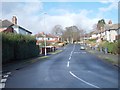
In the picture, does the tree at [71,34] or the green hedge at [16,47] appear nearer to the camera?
the green hedge at [16,47]

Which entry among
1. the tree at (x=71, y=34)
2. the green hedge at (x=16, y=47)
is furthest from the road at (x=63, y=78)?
the tree at (x=71, y=34)

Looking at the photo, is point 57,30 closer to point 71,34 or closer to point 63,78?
point 71,34

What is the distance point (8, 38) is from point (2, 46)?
11.5ft

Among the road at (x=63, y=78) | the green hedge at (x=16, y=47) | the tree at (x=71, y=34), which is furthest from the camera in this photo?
the tree at (x=71, y=34)

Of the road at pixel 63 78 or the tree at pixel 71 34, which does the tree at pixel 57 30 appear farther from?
the road at pixel 63 78

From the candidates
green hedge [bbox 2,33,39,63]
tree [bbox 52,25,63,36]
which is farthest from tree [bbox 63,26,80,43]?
green hedge [bbox 2,33,39,63]

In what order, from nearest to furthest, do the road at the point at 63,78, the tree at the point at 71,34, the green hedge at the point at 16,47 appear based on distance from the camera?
the road at the point at 63,78
the green hedge at the point at 16,47
the tree at the point at 71,34

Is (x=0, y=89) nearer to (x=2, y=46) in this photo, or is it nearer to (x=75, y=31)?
(x=2, y=46)

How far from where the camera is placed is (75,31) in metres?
173

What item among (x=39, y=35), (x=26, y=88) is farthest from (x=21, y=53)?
(x=39, y=35)

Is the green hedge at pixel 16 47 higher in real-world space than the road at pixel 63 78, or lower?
higher

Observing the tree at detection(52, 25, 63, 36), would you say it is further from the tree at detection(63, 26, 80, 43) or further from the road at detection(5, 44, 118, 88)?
the road at detection(5, 44, 118, 88)

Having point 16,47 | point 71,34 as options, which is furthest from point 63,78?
point 71,34

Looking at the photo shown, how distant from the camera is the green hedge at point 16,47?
28734 millimetres
